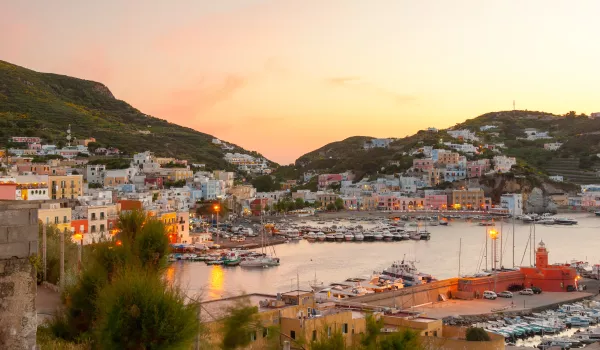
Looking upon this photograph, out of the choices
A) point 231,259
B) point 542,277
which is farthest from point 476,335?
point 231,259

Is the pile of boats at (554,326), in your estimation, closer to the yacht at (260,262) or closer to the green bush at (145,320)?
the green bush at (145,320)

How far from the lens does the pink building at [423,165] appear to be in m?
69.2

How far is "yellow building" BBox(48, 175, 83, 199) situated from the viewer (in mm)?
29578

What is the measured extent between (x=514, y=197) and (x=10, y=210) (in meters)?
57.6

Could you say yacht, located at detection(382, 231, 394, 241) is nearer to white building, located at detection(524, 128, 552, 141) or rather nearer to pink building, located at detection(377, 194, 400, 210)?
pink building, located at detection(377, 194, 400, 210)

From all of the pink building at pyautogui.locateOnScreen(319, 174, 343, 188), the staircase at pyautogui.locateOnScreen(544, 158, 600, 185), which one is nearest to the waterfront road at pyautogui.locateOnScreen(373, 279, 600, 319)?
the pink building at pyautogui.locateOnScreen(319, 174, 343, 188)

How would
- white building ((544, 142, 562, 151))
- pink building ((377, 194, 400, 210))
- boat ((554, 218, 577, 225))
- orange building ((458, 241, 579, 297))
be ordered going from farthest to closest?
white building ((544, 142, 562, 151)), pink building ((377, 194, 400, 210)), boat ((554, 218, 577, 225)), orange building ((458, 241, 579, 297))

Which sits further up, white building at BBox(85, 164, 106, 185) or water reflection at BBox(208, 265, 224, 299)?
white building at BBox(85, 164, 106, 185)

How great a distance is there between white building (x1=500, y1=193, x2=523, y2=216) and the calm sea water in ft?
34.1

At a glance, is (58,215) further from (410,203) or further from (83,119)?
(83,119)

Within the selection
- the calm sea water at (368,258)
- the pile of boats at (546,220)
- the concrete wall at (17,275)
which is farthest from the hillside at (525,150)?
the concrete wall at (17,275)

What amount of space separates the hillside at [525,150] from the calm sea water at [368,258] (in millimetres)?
26447

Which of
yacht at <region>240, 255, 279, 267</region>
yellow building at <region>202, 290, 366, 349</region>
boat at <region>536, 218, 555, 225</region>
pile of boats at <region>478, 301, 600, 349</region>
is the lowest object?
pile of boats at <region>478, 301, 600, 349</region>

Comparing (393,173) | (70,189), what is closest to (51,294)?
(70,189)
